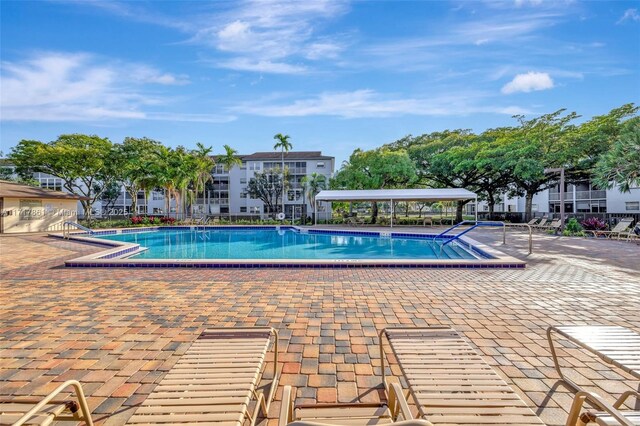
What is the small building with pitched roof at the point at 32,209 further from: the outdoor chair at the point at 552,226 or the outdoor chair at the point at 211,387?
the outdoor chair at the point at 552,226

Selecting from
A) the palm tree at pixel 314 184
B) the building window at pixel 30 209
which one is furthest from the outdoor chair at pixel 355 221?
the building window at pixel 30 209

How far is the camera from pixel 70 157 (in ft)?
76.1

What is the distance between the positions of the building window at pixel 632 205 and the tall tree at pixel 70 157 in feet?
146

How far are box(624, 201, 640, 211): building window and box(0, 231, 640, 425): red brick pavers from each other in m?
30.5

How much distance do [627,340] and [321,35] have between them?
11.5m

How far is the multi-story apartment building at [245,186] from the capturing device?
37375 mm

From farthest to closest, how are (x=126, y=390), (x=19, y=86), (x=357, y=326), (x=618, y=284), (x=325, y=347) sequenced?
1. (x=19, y=86)
2. (x=618, y=284)
3. (x=357, y=326)
4. (x=325, y=347)
5. (x=126, y=390)

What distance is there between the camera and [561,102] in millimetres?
22969

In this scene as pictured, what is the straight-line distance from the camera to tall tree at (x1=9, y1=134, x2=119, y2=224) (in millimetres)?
23016

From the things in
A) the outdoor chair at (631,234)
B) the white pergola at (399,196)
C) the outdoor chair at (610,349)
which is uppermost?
the white pergola at (399,196)

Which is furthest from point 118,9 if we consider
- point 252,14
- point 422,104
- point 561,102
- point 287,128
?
point 561,102

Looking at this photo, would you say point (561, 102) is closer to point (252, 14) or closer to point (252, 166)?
point (252, 14)

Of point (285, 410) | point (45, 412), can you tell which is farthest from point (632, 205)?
point (45, 412)

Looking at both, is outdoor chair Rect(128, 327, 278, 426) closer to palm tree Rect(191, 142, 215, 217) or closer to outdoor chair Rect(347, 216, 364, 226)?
outdoor chair Rect(347, 216, 364, 226)
